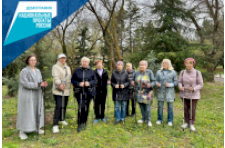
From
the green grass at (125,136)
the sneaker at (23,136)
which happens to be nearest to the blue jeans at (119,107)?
the green grass at (125,136)

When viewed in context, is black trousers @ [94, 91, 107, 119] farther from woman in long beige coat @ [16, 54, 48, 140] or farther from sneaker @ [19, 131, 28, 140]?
sneaker @ [19, 131, 28, 140]

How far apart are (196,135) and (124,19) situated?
999cm

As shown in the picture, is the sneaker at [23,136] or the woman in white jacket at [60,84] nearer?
the sneaker at [23,136]

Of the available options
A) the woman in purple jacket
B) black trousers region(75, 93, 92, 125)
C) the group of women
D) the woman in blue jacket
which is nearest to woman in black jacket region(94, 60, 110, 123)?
the group of women

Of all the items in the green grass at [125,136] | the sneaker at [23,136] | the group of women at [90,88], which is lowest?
the green grass at [125,136]

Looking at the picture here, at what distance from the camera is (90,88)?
12.4ft

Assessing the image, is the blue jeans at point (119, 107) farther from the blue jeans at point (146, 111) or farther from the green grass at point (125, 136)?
the blue jeans at point (146, 111)

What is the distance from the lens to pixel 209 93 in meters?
8.70

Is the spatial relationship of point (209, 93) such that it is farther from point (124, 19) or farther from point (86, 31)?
point (86, 31)

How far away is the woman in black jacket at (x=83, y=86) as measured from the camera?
3691mm

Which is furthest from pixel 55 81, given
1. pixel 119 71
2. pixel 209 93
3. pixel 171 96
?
pixel 209 93

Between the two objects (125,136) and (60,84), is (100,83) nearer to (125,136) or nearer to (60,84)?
(60,84)

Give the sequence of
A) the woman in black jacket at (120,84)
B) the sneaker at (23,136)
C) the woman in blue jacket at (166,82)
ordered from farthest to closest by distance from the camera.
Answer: the woman in black jacket at (120,84) → the woman in blue jacket at (166,82) → the sneaker at (23,136)

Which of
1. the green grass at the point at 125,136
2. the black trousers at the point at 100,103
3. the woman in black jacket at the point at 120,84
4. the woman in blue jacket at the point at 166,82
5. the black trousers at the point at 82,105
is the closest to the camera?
the green grass at the point at 125,136
